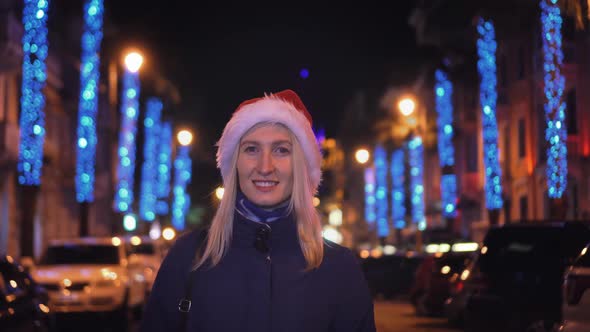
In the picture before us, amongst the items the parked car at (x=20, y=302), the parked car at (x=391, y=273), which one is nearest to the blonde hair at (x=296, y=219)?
the parked car at (x=20, y=302)

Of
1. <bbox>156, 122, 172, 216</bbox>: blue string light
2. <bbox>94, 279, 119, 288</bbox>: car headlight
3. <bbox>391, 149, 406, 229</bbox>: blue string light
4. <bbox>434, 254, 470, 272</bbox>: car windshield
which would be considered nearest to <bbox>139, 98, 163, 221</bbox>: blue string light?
<bbox>156, 122, 172, 216</bbox>: blue string light

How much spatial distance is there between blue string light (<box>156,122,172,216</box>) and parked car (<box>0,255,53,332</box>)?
52.3 metres

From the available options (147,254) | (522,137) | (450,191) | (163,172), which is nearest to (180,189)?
(163,172)

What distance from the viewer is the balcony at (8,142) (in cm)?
3122

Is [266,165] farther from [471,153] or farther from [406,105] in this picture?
[471,153]

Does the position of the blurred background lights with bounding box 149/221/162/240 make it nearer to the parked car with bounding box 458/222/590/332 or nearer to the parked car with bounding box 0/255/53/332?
the parked car with bounding box 458/222/590/332

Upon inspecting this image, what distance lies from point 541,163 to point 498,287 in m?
25.8

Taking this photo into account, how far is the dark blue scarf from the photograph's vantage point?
4.16m

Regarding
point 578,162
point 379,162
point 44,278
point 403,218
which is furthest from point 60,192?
point 379,162

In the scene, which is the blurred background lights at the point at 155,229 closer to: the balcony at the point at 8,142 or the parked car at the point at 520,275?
the balcony at the point at 8,142

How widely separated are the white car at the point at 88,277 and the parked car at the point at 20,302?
8.25 m

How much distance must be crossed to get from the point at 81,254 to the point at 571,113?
1837 cm

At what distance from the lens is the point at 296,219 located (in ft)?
13.8

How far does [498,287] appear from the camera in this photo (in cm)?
1195
